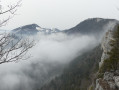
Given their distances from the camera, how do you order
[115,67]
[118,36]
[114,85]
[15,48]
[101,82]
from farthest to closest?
[115,67] → [118,36] → [101,82] → [114,85] → [15,48]

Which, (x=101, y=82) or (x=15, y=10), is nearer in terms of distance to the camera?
(x=15, y=10)

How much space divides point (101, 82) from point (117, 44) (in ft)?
40.4

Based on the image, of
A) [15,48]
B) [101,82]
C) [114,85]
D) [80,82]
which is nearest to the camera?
[15,48]

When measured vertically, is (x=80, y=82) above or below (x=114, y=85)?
below

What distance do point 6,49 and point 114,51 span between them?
33.5 meters

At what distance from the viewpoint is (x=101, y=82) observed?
30.8 meters

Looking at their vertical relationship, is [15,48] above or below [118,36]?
above

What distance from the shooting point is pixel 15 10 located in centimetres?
987

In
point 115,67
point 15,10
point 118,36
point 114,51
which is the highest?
point 15,10

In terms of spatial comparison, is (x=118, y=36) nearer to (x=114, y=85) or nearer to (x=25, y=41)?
(x=114, y=85)

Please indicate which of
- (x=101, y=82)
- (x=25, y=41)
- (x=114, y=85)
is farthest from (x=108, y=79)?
(x=25, y=41)

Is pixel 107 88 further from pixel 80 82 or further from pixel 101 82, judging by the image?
pixel 80 82

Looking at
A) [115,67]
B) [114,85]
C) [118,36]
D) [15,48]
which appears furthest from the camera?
[115,67]

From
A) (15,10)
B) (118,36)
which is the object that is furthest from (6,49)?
(118,36)
